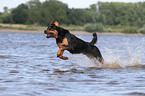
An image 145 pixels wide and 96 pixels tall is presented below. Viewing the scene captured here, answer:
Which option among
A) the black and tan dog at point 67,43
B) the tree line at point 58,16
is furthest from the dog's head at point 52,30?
the tree line at point 58,16

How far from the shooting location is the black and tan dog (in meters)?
9.03

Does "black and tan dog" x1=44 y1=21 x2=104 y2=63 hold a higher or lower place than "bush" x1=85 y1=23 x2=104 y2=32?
higher

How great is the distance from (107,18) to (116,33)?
94.4 feet

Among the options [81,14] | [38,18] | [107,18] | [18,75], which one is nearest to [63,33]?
[18,75]

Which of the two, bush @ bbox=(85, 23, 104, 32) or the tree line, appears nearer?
bush @ bbox=(85, 23, 104, 32)

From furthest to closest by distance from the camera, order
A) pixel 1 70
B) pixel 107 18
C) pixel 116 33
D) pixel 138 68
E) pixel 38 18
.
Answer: pixel 107 18 < pixel 38 18 < pixel 116 33 < pixel 138 68 < pixel 1 70

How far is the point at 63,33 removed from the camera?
368 inches

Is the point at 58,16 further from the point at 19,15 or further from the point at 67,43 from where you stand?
the point at 67,43

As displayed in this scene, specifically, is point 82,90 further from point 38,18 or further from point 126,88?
point 38,18

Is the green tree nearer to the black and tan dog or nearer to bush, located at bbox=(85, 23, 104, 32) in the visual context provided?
bush, located at bbox=(85, 23, 104, 32)

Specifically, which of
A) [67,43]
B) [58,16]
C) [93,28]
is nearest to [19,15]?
[58,16]

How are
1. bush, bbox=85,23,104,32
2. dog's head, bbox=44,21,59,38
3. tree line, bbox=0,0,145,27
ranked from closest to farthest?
dog's head, bbox=44,21,59,38, bush, bbox=85,23,104,32, tree line, bbox=0,0,145,27

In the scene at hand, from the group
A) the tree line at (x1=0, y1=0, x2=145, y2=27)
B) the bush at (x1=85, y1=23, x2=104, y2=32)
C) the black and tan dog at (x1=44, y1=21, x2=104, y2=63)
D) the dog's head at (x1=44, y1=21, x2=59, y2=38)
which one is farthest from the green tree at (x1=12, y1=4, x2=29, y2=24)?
the dog's head at (x1=44, y1=21, x2=59, y2=38)

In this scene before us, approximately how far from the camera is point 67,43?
9352 mm
